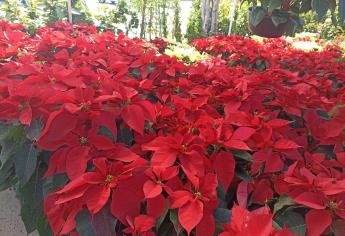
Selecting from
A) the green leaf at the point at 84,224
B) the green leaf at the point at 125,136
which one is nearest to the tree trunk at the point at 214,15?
the green leaf at the point at 125,136

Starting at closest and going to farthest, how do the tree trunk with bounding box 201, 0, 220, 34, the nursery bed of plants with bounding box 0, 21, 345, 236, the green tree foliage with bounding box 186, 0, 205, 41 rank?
1. the nursery bed of plants with bounding box 0, 21, 345, 236
2. the tree trunk with bounding box 201, 0, 220, 34
3. the green tree foliage with bounding box 186, 0, 205, 41

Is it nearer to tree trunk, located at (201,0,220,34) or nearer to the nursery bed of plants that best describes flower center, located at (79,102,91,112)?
the nursery bed of plants

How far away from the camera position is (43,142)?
86cm

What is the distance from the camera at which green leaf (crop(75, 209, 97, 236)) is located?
0.76 metres

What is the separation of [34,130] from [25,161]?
0.36 ft

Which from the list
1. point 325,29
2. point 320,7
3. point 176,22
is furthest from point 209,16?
point 320,7

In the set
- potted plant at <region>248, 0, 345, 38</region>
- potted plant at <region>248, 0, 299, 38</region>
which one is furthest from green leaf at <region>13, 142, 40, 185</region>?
potted plant at <region>248, 0, 299, 38</region>

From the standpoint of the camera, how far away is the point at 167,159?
833 millimetres

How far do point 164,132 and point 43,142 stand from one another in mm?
346

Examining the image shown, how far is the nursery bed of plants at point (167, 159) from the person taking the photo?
29.3 inches

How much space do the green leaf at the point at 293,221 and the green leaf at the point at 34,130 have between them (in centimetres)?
59

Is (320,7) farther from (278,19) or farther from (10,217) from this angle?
(10,217)

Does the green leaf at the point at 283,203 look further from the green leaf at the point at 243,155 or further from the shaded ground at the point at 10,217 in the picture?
the shaded ground at the point at 10,217

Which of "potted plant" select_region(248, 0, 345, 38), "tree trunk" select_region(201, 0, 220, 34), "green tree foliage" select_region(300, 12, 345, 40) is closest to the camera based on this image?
"potted plant" select_region(248, 0, 345, 38)
